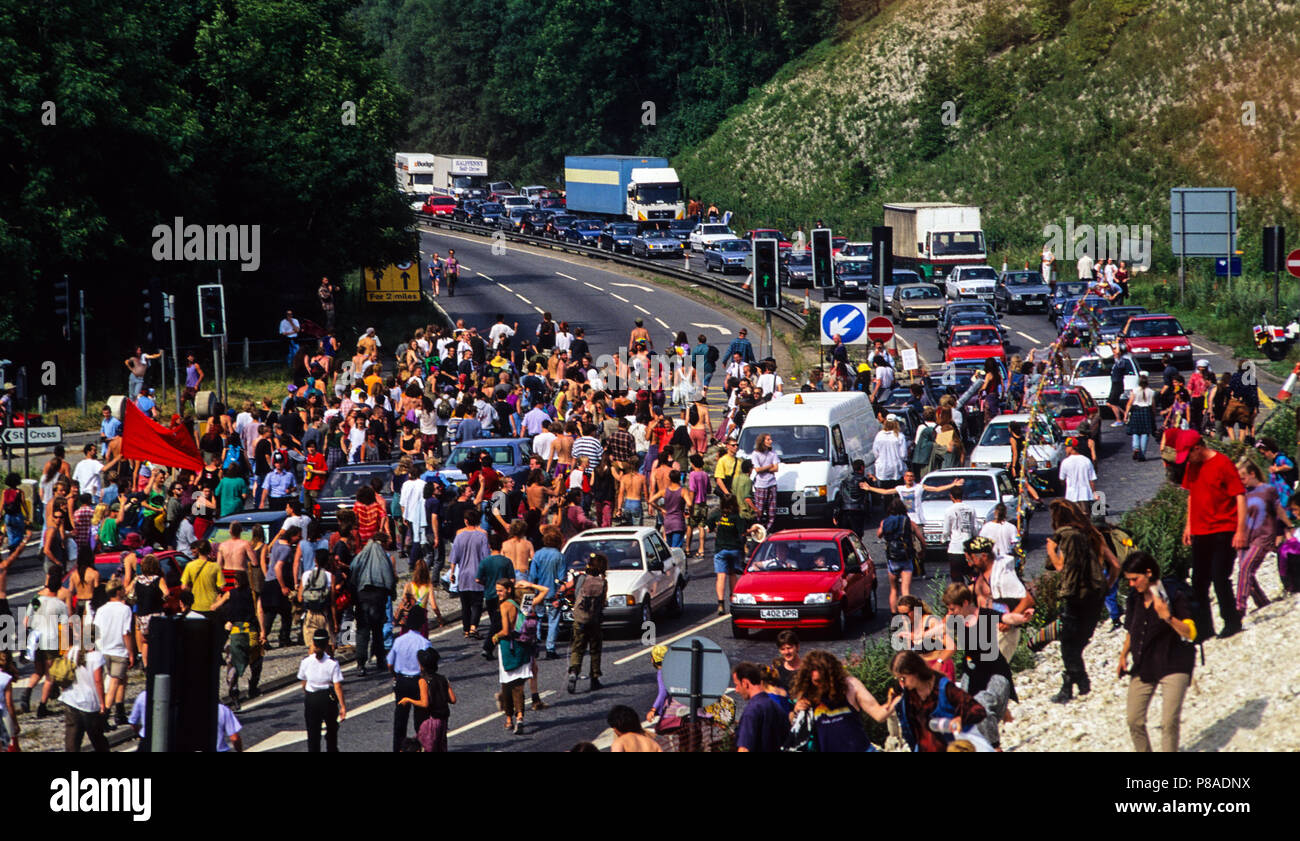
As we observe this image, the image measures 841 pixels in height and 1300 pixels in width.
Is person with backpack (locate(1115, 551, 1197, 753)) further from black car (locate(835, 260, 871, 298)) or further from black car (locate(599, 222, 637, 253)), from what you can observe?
black car (locate(599, 222, 637, 253))

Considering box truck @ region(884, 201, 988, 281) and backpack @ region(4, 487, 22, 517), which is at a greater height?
box truck @ region(884, 201, 988, 281)

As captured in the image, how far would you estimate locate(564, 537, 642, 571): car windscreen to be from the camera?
831 inches

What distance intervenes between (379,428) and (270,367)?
16.7 metres

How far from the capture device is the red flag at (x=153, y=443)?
23.5 meters

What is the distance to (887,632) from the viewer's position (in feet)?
66.4

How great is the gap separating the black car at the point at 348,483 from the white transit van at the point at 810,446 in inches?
220

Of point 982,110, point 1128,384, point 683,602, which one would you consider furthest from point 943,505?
point 982,110

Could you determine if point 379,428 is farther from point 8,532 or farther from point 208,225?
point 208,225

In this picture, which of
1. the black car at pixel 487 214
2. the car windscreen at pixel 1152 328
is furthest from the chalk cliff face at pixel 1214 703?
the black car at pixel 487 214

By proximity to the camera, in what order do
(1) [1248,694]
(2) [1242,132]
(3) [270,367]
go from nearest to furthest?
(1) [1248,694], (3) [270,367], (2) [1242,132]

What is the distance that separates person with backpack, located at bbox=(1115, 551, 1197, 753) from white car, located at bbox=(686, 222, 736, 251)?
57.4 metres

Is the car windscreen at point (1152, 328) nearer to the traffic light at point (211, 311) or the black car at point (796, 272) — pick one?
the black car at point (796, 272)

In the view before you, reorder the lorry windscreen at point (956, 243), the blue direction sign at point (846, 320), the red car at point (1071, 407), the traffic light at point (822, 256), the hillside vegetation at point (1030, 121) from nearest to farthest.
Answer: the blue direction sign at point (846, 320) < the red car at point (1071, 407) < the traffic light at point (822, 256) < the lorry windscreen at point (956, 243) < the hillside vegetation at point (1030, 121)

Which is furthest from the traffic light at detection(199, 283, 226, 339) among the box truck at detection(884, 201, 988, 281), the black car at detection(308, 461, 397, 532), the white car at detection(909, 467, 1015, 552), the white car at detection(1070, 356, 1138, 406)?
the box truck at detection(884, 201, 988, 281)
